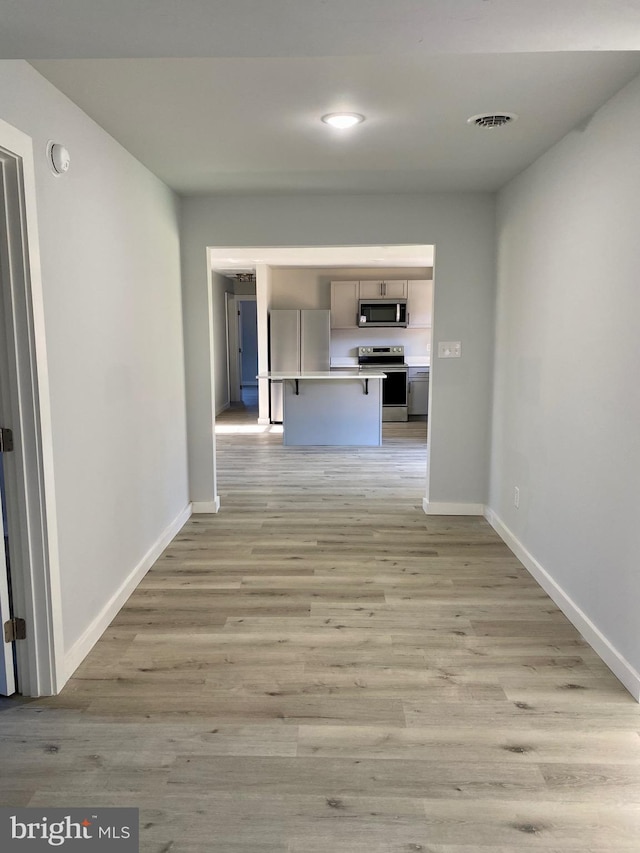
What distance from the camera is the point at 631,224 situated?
234 cm

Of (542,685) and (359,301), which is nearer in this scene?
(542,685)

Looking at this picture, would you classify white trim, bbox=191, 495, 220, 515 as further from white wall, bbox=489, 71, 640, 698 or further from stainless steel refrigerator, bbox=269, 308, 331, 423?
stainless steel refrigerator, bbox=269, 308, 331, 423

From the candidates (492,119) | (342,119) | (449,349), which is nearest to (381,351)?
(449,349)

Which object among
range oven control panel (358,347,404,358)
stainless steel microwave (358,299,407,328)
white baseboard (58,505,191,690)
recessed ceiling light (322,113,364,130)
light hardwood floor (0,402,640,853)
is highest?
recessed ceiling light (322,113,364,130)

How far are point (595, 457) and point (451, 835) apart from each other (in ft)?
5.32

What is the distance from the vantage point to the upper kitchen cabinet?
8.98 meters

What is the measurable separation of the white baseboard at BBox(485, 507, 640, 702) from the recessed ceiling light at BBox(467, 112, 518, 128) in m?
2.27

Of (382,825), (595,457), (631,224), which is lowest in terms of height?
(382,825)

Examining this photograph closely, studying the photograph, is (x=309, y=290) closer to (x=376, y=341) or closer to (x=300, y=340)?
(x=300, y=340)

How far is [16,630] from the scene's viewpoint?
7.43 ft

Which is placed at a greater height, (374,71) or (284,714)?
(374,71)

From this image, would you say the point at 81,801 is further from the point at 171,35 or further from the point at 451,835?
the point at 171,35

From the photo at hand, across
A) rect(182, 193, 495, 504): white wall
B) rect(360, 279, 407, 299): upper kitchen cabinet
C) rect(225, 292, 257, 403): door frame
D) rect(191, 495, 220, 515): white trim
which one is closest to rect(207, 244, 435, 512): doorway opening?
rect(360, 279, 407, 299): upper kitchen cabinet

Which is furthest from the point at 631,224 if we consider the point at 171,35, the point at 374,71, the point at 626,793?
the point at 626,793
